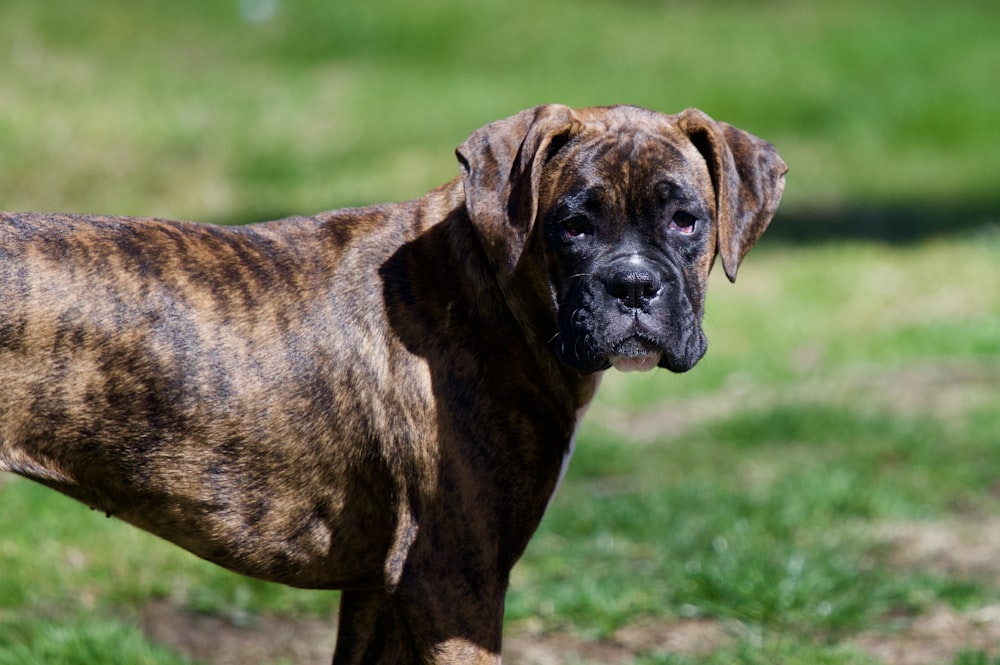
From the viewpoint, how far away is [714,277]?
11305 millimetres

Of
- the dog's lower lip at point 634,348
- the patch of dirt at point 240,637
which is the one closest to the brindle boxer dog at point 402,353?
the dog's lower lip at point 634,348

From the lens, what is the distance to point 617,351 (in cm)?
348

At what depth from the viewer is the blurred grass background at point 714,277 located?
5164 mm

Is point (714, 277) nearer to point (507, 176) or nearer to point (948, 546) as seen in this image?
point (948, 546)

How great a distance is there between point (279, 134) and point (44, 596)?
9058mm

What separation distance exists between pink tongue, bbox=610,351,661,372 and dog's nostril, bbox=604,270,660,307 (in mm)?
139

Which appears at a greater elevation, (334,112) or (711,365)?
(334,112)

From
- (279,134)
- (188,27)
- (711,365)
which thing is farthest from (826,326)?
(188,27)

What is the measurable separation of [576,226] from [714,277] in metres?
7.84

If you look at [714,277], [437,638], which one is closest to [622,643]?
[437,638]

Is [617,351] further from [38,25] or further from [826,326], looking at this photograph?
[38,25]

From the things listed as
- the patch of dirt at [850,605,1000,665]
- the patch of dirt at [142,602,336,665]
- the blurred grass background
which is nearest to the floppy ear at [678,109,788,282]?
the blurred grass background

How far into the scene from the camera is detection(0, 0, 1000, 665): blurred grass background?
5.16m

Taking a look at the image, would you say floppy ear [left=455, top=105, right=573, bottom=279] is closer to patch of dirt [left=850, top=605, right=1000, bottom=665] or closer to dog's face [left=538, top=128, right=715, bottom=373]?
dog's face [left=538, top=128, right=715, bottom=373]
